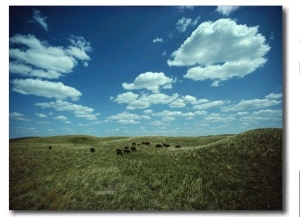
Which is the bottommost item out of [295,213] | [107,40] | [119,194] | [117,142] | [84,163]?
[295,213]

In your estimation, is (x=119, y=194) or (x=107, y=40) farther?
(x=107, y=40)

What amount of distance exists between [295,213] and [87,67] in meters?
5.63

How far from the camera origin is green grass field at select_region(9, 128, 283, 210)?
5.30 metres

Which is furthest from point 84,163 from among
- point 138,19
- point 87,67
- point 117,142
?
point 138,19

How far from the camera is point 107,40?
5816mm

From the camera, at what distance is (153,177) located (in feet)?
18.6

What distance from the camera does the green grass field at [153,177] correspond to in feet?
17.4

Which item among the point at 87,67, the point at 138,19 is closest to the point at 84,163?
the point at 87,67

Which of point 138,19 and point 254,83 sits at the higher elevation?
point 138,19

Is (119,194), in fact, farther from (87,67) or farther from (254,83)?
(254,83)

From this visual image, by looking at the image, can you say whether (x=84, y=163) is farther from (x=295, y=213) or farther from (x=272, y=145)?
(x=295, y=213)
